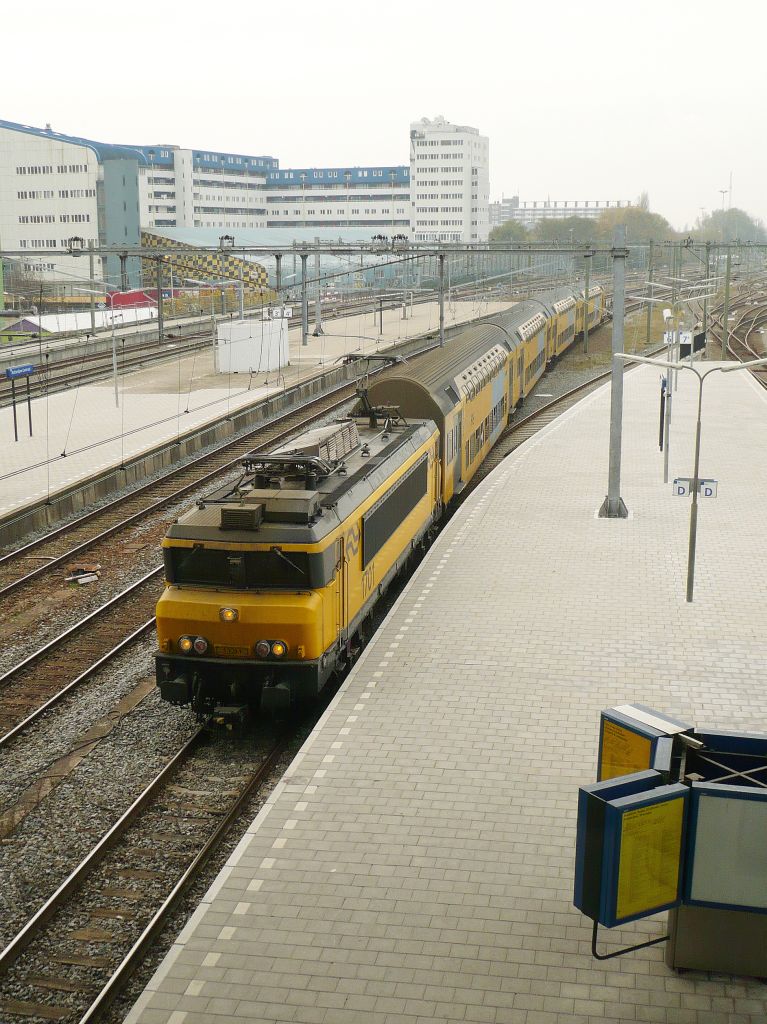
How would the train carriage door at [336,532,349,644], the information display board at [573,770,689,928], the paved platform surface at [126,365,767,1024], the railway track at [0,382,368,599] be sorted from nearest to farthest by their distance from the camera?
1. the information display board at [573,770,689,928]
2. the paved platform surface at [126,365,767,1024]
3. the train carriage door at [336,532,349,644]
4. the railway track at [0,382,368,599]

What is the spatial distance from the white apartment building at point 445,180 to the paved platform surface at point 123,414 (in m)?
87.0

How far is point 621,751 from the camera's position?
840cm

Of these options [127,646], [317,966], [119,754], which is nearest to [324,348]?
[127,646]

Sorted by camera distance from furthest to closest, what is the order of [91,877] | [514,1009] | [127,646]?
[127,646] → [91,877] → [514,1009]

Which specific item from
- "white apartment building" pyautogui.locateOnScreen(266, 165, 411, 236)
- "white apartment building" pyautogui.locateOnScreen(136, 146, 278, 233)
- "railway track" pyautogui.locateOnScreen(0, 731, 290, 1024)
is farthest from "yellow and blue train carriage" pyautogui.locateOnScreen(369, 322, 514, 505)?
"white apartment building" pyautogui.locateOnScreen(266, 165, 411, 236)

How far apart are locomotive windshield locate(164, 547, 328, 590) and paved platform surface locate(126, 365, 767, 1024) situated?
174cm

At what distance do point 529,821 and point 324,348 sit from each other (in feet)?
151

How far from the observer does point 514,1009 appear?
7.16 m

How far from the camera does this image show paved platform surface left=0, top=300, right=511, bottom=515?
1019 inches

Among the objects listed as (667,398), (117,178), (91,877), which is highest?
(117,178)

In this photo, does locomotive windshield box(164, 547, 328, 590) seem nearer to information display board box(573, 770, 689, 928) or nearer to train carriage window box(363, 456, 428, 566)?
train carriage window box(363, 456, 428, 566)

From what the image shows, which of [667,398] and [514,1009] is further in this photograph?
[667,398]

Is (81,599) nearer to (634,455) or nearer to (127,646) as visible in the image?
(127,646)

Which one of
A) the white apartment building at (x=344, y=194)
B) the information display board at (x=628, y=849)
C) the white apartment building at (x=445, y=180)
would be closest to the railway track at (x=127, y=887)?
the information display board at (x=628, y=849)
